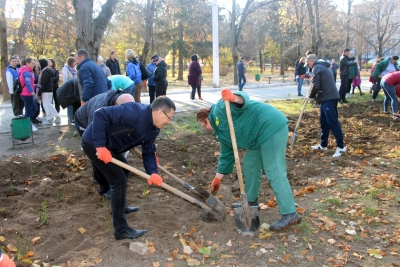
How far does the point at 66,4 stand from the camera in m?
20.5

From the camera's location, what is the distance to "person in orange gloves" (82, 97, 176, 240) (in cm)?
329

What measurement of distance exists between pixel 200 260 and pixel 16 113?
23.9ft

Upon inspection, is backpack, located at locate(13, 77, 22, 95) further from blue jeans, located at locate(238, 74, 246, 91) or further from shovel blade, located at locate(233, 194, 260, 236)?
blue jeans, located at locate(238, 74, 246, 91)

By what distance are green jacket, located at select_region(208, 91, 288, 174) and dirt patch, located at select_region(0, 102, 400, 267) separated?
1.02 meters

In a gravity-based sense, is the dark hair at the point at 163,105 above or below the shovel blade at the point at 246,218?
above

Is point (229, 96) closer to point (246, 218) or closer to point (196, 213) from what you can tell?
point (246, 218)

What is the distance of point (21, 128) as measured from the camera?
270 inches

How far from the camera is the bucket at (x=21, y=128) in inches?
268

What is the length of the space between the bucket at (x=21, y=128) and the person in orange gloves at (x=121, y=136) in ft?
13.3

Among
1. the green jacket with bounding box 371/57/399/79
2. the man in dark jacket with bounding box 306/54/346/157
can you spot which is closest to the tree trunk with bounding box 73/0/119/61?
the man in dark jacket with bounding box 306/54/346/157

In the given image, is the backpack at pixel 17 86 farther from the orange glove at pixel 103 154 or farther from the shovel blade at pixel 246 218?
the shovel blade at pixel 246 218

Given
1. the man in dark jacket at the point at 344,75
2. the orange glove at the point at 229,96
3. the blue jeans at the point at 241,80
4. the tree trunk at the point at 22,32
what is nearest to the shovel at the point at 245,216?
the orange glove at the point at 229,96

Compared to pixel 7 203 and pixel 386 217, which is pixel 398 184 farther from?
pixel 7 203

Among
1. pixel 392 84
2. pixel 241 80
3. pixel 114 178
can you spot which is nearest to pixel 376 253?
pixel 114 178
